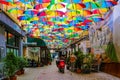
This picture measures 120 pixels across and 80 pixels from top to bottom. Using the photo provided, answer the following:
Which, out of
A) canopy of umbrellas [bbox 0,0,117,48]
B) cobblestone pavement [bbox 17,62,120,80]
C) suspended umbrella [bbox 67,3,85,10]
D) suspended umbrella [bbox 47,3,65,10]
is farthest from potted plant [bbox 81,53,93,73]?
suspended umbrella [bbox 47,3,65,10]

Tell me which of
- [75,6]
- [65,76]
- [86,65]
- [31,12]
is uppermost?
[31,12]

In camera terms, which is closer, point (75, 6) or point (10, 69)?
point (10, 69)

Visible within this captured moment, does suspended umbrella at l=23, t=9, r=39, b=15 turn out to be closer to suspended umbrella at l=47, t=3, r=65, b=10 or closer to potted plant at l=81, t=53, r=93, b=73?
suspended umbrella at l=47, t=3, r=65, b=10

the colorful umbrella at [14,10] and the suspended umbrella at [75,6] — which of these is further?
the colorful umbrella at [14,10]

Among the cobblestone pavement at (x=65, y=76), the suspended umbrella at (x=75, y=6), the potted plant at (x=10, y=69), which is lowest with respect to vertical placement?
the cobblestone pavement at (x=65, y=76)

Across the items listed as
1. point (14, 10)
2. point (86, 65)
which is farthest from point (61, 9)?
point (86, 65)

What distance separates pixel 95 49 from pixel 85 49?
7112 millimetres

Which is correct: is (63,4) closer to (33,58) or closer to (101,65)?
(101,65)

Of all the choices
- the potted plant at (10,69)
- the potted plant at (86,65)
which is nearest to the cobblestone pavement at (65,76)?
the potted plant at (86,65)

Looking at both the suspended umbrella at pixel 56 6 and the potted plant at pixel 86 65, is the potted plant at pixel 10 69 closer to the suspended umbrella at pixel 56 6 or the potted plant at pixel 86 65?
the suspended umbrella at pixel 56 6

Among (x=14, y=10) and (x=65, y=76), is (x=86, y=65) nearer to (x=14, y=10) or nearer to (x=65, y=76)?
(x=65, y=76)

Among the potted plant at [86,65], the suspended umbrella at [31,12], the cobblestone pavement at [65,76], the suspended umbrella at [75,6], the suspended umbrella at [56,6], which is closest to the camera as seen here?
the suspended umbrella at [75,6]

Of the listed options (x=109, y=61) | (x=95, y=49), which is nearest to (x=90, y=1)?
(x=109, y=61)

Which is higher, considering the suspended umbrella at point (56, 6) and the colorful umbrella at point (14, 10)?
the colorful umbrella at point (14, 10)
